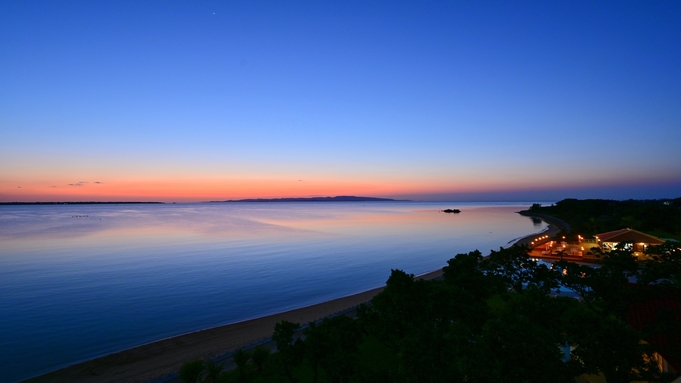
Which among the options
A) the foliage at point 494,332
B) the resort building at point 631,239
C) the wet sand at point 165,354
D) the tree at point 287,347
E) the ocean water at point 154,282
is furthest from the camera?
the resort building at point 631,239

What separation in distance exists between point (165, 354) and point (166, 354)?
0.06 m

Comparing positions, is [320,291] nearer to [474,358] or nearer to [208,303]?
[208,303]

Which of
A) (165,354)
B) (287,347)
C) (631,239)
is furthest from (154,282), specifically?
(631,239)

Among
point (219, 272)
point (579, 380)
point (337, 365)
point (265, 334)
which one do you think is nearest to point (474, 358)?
point (337, 365)

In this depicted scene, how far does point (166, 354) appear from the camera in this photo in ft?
54.6

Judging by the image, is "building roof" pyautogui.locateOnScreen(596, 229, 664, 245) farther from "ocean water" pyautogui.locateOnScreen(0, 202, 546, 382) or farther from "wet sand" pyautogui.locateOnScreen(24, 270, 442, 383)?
"wet sand" pyautogui.locateOnScreen(24, 270, 442, 383)

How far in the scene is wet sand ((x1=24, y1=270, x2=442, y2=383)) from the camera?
47.6ft

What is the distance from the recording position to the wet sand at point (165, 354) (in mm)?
14523

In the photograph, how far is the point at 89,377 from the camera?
14.6 meters

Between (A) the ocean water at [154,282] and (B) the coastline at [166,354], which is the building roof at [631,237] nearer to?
(A) the ocean water at [154,282]

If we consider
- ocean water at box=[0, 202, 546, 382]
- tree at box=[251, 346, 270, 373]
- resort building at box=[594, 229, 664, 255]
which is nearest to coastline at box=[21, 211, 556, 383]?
ocean water at box=[0, 202, 546, 382]

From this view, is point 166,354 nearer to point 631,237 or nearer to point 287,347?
point 287,347

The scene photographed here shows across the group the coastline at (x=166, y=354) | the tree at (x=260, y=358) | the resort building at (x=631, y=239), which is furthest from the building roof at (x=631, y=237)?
the tree at (x=260, y=358)

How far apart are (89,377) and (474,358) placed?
1605 cm
